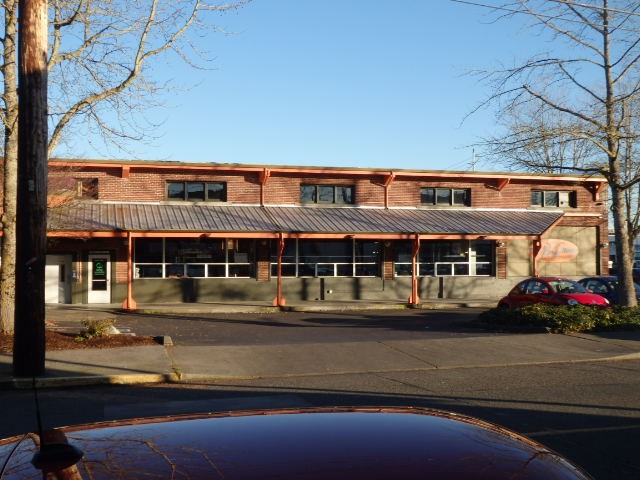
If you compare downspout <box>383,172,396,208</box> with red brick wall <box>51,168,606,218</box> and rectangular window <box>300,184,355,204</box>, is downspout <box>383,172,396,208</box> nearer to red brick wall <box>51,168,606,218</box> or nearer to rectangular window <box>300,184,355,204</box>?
red brick wall <box>51,168,606,218</box>

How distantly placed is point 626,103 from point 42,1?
14977 mm

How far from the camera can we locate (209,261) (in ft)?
96.8

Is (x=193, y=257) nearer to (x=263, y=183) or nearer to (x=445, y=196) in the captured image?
(x=263, y=183)

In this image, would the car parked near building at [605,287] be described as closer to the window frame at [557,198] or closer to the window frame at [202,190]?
the window frame at [557,198]

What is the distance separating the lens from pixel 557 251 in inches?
1375

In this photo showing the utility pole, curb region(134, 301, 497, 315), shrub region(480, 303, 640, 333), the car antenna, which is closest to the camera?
the car antenna

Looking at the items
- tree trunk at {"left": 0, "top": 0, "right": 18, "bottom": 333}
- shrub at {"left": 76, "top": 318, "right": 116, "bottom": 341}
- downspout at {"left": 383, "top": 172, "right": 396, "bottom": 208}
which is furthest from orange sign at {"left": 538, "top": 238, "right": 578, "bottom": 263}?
tree trunk at {"left": 0, "top": 0, "right": 18, "bottom": 333}

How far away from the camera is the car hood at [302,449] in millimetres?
2201

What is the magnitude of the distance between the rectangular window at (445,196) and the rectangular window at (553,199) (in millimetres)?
3877

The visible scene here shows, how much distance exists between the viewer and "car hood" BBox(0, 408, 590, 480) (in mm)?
2201

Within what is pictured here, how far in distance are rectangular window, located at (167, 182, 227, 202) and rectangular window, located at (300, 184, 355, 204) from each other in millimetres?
3711

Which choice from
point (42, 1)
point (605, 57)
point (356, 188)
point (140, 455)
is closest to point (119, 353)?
point (42, 1)

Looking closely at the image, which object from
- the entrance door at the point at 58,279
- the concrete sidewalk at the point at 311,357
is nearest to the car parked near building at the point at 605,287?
the concrete sidewalk at the point at 311,357

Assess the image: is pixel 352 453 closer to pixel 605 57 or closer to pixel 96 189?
pixel 605 57
